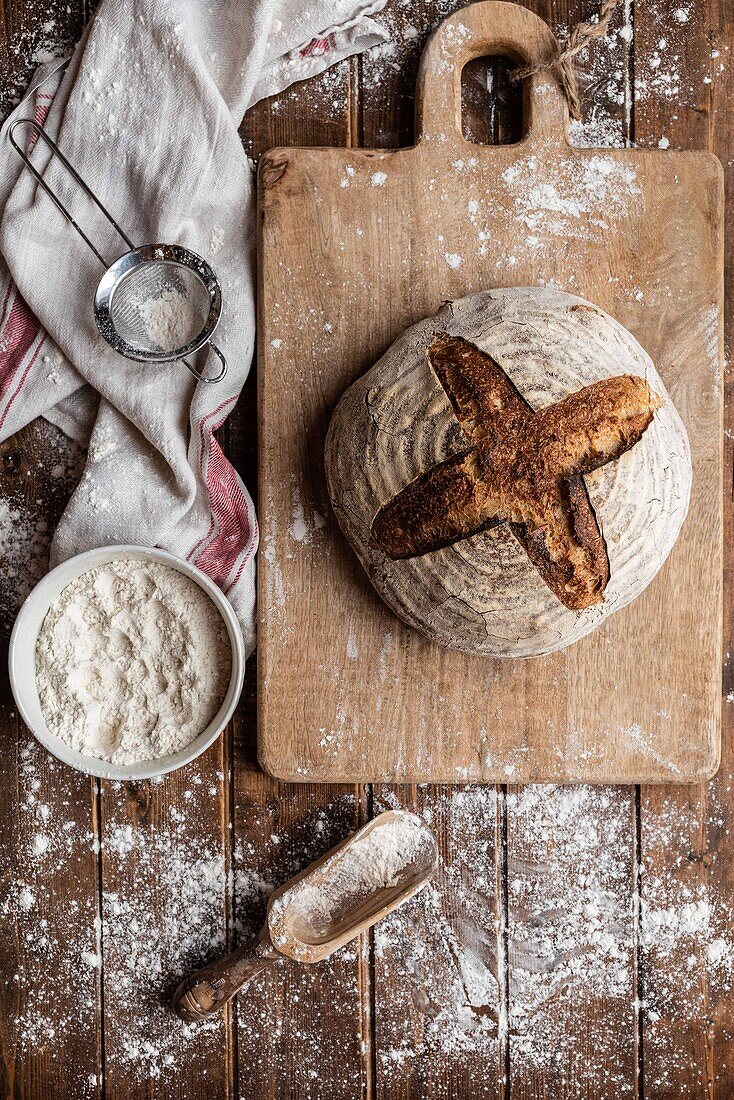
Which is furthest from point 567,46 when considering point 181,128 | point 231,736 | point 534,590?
point 231,736

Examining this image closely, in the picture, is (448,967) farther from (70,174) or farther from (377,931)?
(70,174)

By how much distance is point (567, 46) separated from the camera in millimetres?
1221

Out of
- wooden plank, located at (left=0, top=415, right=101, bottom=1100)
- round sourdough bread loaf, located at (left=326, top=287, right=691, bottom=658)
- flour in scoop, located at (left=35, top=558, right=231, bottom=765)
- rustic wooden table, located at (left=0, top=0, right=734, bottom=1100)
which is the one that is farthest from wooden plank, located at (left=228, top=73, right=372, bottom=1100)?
round sourdough bread loaf, located at (left=326, top=287, right=691, bottom=658)

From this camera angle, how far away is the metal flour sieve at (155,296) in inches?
47.3

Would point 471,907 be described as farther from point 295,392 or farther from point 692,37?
point 692,37

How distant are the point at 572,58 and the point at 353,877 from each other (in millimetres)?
1326

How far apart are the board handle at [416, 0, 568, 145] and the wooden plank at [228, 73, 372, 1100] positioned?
94 cm

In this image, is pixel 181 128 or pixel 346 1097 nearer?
pixel 181 128

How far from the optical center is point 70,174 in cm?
123

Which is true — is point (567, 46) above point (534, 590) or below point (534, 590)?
above

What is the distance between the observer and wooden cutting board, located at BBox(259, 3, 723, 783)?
1.22 m

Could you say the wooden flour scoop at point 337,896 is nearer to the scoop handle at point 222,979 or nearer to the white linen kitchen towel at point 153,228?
the scoop handle at point 222,979

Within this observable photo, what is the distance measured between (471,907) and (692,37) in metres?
1.44

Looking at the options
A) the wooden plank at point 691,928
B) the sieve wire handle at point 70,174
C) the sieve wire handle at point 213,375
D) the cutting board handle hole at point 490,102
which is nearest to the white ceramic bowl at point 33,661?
the sieve wire handle at point 213,375
